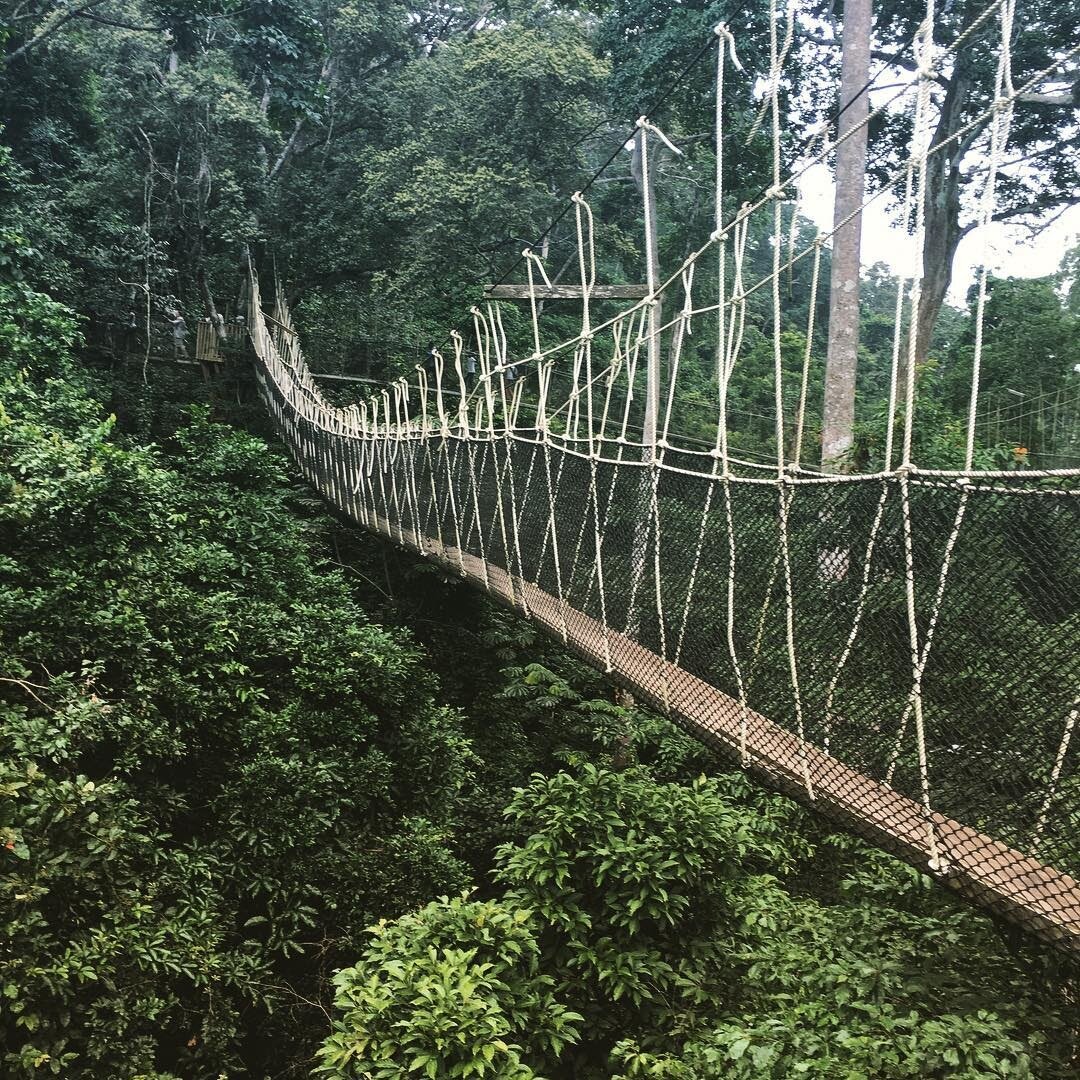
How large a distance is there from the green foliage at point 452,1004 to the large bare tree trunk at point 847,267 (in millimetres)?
2677

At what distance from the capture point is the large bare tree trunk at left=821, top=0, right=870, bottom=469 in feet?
13.6

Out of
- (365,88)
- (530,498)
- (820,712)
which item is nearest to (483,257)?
(365,88)

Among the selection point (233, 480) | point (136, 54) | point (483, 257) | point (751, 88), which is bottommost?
point (233, 480)

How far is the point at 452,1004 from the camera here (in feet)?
6.79

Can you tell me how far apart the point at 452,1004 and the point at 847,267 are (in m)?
3.58

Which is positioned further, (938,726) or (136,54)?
(136,54)

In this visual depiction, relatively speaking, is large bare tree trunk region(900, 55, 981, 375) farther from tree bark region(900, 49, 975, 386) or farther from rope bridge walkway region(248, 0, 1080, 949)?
rope bridge walkway region(248, 0, 1080, 949)

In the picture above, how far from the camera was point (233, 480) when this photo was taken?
5156mm

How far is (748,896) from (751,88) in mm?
6174

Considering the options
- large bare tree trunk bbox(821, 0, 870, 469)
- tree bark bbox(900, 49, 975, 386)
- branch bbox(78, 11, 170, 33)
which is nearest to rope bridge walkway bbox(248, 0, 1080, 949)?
large bare tree trunk bbox(821, 0, 870, 469)

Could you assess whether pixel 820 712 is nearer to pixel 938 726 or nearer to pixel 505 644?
pixel 938 726

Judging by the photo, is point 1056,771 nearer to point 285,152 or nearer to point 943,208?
point 943,208

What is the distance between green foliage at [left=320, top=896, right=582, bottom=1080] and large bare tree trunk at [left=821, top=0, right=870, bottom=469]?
268 cm

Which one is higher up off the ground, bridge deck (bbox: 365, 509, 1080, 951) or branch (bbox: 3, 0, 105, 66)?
branch (bbox: 3, 0, 105, 66)
